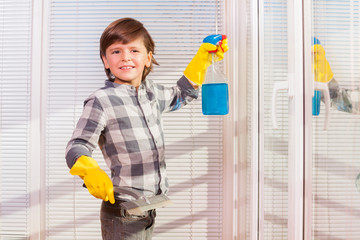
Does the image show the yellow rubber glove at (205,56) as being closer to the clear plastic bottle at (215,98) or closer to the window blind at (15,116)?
the clear plastic bottle at (215,98)

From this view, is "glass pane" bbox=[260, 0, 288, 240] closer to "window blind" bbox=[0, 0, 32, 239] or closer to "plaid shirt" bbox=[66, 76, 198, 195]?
"plaid shirt" bbox=[66, 76, 198, 195]

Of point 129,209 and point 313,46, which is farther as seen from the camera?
point 129,209

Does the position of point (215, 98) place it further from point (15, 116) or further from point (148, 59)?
point (15, 116)

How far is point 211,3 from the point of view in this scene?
2.04 meters

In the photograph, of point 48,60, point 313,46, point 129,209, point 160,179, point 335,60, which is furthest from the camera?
point 48,60

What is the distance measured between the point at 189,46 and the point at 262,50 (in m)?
0.70

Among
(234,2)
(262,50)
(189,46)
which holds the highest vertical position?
(234,2)

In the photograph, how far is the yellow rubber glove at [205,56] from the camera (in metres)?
1.59

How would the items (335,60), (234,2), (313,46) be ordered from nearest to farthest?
1. (335,60)
2. (313,46)
3. (234,2)

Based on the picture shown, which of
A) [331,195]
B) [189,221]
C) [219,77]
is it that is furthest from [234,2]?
[331,195]

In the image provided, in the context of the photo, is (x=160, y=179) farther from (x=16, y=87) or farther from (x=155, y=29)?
(x=16, y=87)

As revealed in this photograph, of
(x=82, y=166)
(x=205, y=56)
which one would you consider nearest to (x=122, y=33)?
(x=205, y=56)

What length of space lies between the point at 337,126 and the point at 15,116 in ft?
6.07

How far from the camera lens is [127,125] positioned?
153cm
